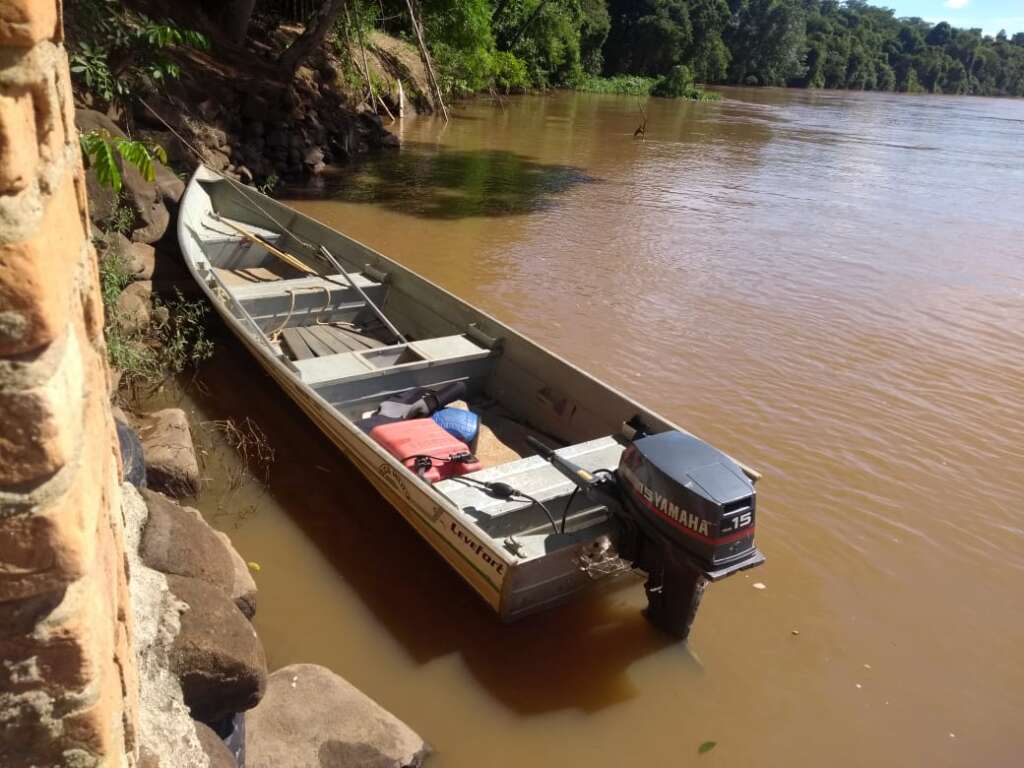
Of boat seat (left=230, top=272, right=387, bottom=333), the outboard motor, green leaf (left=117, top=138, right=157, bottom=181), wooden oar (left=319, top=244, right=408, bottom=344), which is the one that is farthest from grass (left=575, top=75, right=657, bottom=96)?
the outboard motor

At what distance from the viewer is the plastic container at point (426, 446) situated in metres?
4.84

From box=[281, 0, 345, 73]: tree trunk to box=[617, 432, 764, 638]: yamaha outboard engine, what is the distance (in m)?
11.8

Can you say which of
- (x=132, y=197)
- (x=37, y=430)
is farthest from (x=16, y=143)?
(x=132, y=197)

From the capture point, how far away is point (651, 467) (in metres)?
3.95

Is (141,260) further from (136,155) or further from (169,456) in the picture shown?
(169,456)

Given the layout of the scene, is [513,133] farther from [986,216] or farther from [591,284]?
[591,284]

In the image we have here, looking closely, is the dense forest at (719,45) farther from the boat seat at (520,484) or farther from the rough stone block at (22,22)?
the rough stone block at (22,22)

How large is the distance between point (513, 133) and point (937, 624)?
803 inches

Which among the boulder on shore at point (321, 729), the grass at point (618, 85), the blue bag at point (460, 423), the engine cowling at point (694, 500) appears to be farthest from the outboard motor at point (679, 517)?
the grass at point (618, 85)

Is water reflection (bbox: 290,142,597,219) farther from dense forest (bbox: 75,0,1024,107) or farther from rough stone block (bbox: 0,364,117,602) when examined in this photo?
rough stone block (bbox: 0,364,117,602)

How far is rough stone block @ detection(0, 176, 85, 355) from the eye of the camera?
0.86 metres

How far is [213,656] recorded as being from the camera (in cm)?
232

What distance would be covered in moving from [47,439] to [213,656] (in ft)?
5.20

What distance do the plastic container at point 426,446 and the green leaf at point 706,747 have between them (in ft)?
6.63
